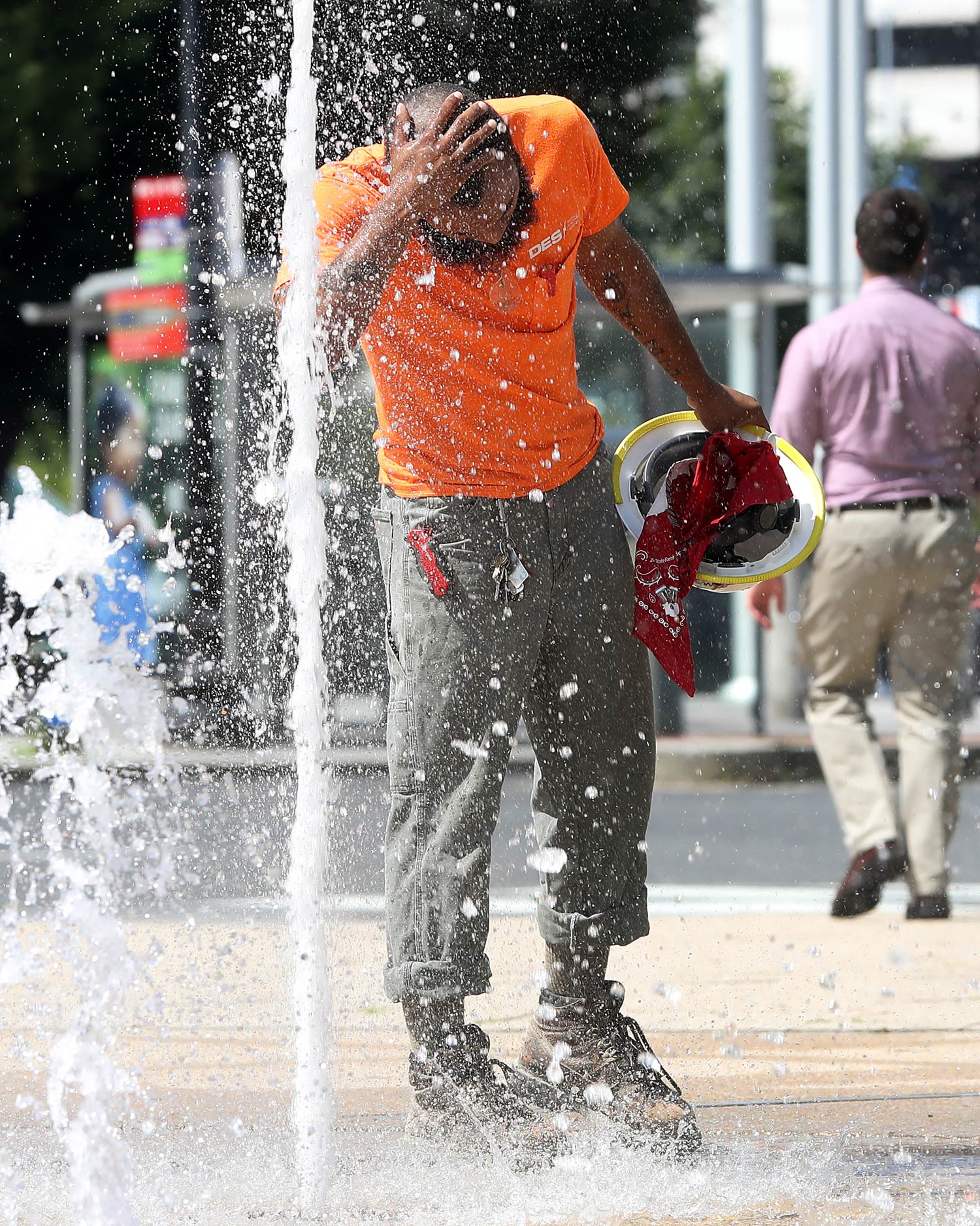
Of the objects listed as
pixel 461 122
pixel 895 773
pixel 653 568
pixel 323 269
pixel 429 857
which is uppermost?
pixel 461 122

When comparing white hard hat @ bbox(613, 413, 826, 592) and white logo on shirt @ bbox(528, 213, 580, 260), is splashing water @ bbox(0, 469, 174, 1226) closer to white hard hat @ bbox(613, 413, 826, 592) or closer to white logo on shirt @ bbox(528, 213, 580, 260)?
white logo on shirt @ bbox(528, 213, 580, 260)

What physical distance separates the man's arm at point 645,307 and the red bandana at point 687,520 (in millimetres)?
83

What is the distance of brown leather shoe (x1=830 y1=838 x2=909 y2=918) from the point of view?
5.17 metres

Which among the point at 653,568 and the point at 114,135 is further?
the point at 114,135

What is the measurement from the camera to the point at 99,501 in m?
10.6

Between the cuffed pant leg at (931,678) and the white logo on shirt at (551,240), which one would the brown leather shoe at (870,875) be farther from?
the white logo on shirt at (551,240)

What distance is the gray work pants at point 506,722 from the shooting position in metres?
3.07

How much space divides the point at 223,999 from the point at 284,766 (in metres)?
3.20

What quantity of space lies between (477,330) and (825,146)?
9.13 meters

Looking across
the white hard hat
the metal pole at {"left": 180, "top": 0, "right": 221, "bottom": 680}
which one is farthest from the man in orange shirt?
the metal pole at {"left": 180, "top": 0, "right": 221, "bottom": 680}

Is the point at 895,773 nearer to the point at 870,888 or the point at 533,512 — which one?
the point at 870,888

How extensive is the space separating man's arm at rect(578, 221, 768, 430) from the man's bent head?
0.32m

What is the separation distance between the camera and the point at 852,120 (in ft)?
42.0

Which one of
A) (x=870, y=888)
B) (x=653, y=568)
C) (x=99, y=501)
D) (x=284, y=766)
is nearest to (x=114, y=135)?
(x=99, y=501)
